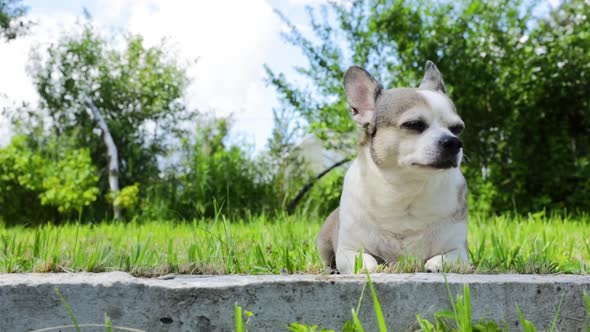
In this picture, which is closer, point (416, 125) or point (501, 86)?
point (416, 125)

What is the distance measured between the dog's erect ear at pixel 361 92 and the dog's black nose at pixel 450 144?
1.46 ft

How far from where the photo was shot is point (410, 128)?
277 cm

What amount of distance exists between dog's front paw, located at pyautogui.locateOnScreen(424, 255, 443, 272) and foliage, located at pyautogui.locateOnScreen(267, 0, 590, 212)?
18.6 feet

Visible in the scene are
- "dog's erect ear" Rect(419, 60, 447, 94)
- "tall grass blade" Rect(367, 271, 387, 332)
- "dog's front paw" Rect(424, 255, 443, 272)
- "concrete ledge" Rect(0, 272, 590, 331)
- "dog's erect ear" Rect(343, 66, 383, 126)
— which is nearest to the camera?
"tall grass blade" Rect(367, 271, 387, 332)

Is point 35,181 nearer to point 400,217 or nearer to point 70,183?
point 70,183

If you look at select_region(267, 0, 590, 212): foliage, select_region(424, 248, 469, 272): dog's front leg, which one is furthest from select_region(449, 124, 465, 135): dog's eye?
select_region(267, 0, 590, 212): foliage

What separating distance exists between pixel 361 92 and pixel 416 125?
0.40m

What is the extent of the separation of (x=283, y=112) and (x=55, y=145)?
177 inches

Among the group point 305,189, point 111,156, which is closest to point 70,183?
point 111,156

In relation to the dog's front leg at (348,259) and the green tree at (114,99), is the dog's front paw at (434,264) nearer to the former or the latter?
the dog's front leg at (348,259)

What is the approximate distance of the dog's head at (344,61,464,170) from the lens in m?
2.66

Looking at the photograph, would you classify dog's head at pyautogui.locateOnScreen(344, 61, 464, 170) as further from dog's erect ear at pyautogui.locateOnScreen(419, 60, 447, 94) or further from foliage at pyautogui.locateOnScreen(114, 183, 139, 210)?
foliage at pyautogui.locateOnScreen(114, 183, 139, 210)

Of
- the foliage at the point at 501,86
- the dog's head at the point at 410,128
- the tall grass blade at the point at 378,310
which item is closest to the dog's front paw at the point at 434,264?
the dog's head at the point at 410,128

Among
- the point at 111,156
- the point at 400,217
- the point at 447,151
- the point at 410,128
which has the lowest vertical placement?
the point at 400,217
